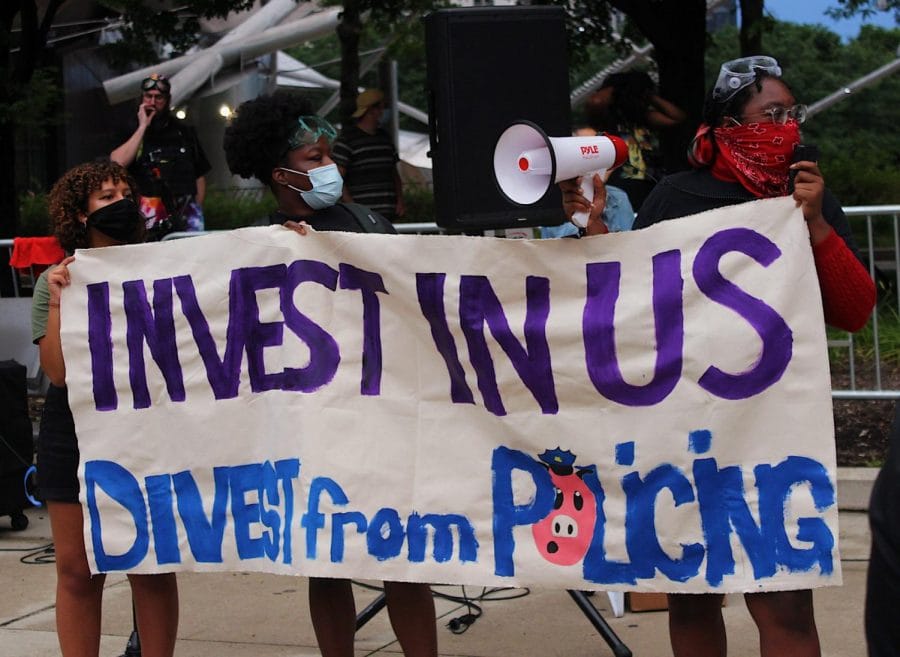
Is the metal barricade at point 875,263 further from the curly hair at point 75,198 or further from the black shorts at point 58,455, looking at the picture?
the black shorts at point 58,455

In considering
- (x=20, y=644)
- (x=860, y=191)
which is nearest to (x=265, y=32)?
(x=860, y=191)

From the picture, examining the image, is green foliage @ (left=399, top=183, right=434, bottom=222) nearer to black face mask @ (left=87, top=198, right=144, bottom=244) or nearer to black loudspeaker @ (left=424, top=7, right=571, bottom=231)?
black face mask @ (left=87, top=198, right=144, bottom=244)

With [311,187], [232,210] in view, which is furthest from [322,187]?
[232,210]

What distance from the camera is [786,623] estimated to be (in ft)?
11.1

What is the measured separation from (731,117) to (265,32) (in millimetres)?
19926

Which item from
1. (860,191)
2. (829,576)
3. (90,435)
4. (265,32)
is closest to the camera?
(829,576)

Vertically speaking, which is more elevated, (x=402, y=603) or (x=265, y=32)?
(x=265, y=32)

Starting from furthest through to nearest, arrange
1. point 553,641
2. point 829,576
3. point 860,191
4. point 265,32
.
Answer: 1. point 265,32
2. point 860,191
3. point 553,641
4. point 829,576

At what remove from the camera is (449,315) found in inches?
152

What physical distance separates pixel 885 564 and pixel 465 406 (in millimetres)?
2007

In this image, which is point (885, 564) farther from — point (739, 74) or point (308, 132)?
point (308, 132)

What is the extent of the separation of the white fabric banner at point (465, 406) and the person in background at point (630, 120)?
3004 mm

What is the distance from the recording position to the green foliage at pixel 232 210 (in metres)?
19.7

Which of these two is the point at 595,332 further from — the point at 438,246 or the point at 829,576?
the point at 829,576
